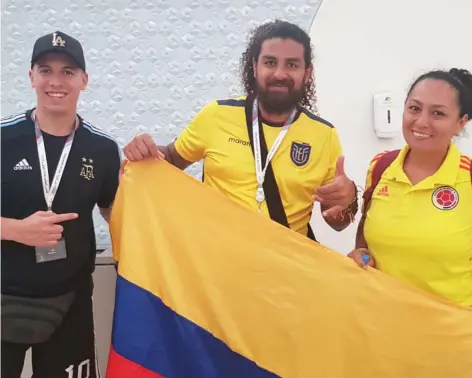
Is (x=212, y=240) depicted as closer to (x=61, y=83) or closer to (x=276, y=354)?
(x=276, y=354)

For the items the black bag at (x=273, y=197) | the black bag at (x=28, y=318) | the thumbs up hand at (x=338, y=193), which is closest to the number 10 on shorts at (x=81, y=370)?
the black bag at (x=28, y=318)

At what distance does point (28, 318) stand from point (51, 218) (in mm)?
305

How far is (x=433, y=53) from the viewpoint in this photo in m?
2.13

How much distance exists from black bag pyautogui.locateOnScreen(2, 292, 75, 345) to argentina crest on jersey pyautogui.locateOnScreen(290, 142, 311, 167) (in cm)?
81

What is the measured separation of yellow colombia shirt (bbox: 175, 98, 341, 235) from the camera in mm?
1430

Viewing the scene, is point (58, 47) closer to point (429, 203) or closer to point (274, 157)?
point (274, 157)

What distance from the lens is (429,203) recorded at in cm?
121

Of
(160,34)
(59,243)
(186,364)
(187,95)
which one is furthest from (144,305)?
(160,34)

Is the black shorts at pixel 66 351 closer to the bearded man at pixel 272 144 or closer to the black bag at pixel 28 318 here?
the black bag at pixel 28 318

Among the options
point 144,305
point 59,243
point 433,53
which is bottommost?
point 144,305

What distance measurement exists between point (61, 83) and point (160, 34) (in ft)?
3.08

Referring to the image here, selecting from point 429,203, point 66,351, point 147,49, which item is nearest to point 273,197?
point 429,203

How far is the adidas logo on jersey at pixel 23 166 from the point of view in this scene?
1.33 metres

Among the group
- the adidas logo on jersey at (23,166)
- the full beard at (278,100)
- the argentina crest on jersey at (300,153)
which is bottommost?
the adidas logo on jersey at (23,166)
